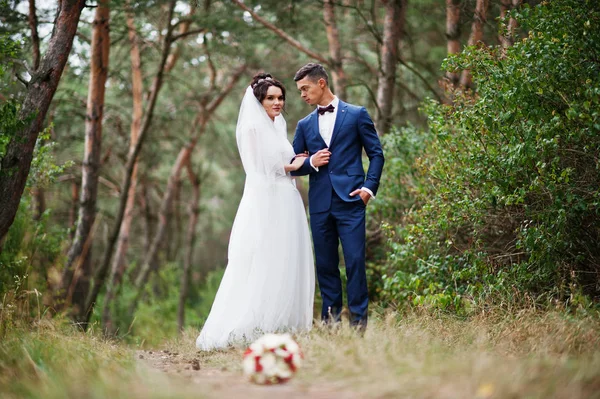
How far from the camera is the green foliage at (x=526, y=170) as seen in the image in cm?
459

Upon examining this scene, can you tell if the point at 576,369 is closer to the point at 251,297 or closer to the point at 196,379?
the point at 196,379

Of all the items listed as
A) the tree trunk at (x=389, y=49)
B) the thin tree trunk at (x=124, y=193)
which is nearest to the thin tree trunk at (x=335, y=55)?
the tree trunk at (x=389, y=49)

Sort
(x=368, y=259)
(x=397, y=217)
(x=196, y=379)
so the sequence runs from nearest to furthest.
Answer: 1. (x=196, y=379)
2. (x=397, y=217)
3. (x=368, y=259)

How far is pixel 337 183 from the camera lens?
5.19 meters

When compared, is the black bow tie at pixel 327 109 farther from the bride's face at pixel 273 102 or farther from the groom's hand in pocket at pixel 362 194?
the groom's hand in pocket at pixel 362 194

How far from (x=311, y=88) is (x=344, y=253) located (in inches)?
58.7

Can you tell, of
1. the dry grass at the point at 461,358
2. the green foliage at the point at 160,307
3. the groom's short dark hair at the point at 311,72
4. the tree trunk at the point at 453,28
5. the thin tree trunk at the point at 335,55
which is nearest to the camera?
the dry grass at the point at 461,358

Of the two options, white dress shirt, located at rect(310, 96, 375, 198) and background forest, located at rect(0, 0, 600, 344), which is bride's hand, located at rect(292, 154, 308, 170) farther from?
background forest, located at rect(0, 0, 600, 344)

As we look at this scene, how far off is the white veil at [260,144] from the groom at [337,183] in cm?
20

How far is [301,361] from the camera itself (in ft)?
12.6

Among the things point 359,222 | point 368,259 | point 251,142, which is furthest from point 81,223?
point 359,222

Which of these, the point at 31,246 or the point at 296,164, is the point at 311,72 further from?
the point at 31,246

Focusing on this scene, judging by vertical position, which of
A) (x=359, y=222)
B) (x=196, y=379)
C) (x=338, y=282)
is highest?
(x=359, y=222)

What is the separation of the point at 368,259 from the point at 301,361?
4943mm
